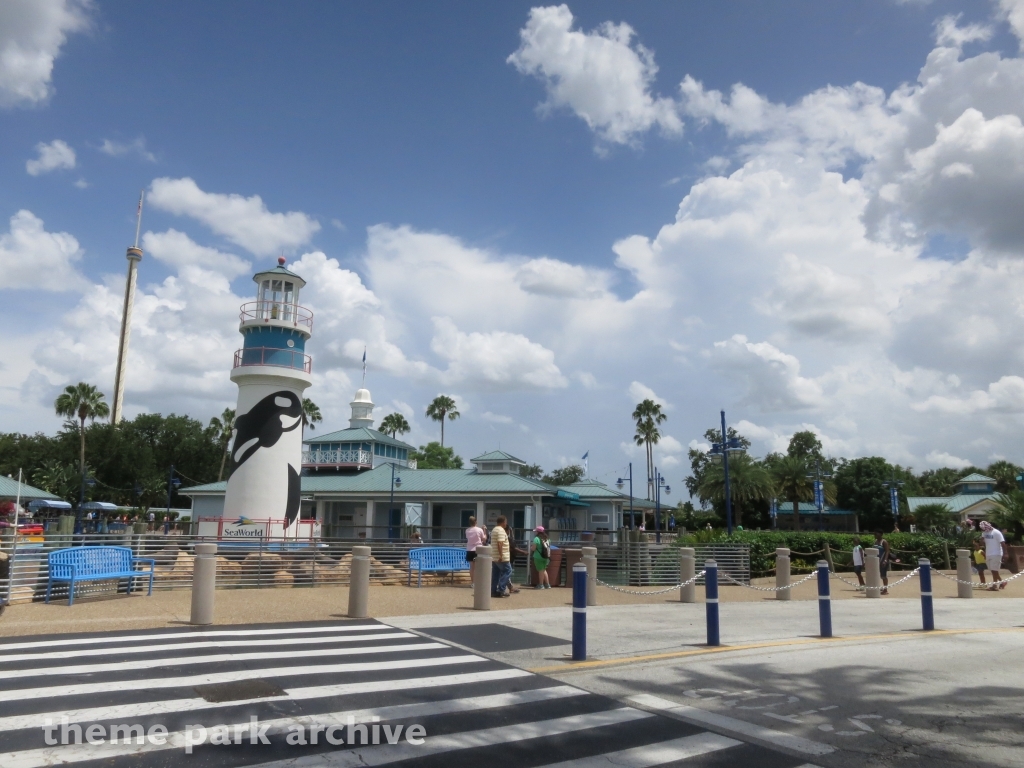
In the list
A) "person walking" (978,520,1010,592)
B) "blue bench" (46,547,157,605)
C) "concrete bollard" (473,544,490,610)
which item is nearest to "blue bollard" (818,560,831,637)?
"concrete bollard" (473,544,490,610)

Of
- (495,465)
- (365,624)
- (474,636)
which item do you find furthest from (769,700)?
(495,465)

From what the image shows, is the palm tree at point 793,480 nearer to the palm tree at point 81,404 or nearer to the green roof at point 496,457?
the green roof at point 496,457

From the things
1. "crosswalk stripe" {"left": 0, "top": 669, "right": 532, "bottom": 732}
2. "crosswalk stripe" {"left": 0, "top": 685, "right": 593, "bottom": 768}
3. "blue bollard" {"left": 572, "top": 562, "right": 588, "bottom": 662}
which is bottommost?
"crosswalk stripe" {"left": 0, "top": 685, "right": 593, "bottom": 768}

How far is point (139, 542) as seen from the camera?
636 inches

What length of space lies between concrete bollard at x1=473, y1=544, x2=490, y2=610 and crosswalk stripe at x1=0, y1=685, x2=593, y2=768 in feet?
20.8

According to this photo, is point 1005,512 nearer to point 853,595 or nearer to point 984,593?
point 984,593

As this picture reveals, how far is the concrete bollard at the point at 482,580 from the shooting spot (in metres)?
14.0

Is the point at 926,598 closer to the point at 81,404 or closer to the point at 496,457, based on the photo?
the point at 496,457

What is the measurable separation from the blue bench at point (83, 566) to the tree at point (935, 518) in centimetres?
2933

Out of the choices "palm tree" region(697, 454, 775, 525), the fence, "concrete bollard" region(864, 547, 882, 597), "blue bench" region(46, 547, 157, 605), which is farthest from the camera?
"palm tree" region(697, 454, 775, 525)

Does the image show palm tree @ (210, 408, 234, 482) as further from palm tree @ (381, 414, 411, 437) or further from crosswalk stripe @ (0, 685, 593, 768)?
→ crosswalk stripe @ (0, 685, 593, 768)

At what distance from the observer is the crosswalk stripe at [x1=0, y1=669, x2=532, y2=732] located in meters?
6.07

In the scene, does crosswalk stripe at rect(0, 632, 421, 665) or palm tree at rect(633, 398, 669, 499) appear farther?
palm tree at rect(633, 398, 669, 499)

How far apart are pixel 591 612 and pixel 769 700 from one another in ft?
22.4
